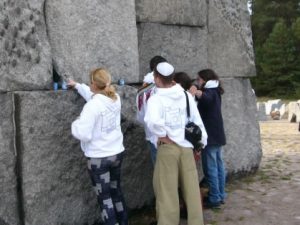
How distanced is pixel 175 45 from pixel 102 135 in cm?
238

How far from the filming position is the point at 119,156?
4531mm

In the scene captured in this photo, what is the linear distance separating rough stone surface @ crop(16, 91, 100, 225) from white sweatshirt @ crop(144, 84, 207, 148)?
77cm

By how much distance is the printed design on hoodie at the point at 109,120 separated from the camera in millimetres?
4359

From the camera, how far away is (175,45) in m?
6.41

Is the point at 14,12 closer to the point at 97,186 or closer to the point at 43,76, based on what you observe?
the point at 43,76

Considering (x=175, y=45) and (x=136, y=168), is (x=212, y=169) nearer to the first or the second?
(x=136, y=168)

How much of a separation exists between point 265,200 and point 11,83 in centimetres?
342

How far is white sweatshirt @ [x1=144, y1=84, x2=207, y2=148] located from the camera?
4523mm

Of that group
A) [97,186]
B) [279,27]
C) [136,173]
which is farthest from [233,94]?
[279,27]

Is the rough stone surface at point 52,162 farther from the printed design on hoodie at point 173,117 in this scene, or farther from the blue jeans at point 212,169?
the blue jeans at point 212,169

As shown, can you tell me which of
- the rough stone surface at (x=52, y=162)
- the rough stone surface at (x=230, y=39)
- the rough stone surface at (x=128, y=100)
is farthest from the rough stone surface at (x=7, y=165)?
the rough stone surface at (x=230, y=39)

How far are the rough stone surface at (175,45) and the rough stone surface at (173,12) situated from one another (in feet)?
0.24

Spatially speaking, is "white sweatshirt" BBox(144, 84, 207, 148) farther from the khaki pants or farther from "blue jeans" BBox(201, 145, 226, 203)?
"blue jeans" BBox(201, 145, 226, 203)

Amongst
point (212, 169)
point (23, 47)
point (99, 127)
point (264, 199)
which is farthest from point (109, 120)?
point (264, 199)
